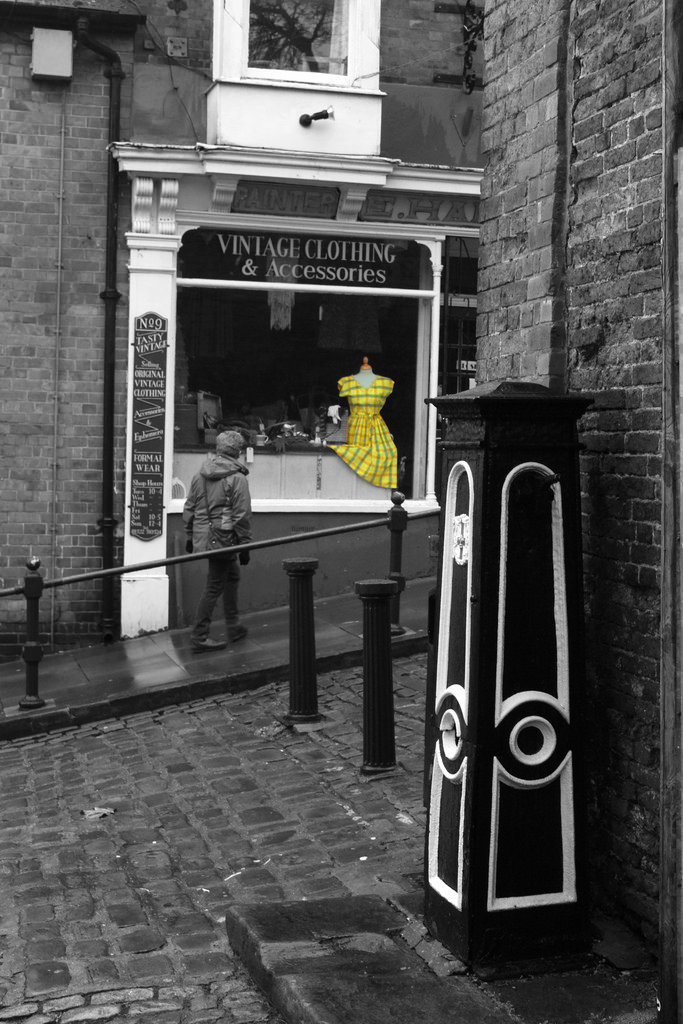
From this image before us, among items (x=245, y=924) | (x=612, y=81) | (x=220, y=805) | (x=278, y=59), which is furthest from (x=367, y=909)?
(x=278, y=59)

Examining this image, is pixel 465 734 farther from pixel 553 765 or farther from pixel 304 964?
pixel 304 964

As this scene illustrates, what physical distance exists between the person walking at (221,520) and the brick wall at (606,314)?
→ 19.0 feet

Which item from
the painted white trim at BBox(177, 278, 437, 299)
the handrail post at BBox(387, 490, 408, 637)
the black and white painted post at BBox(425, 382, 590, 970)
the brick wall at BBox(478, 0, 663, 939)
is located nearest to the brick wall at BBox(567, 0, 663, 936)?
the brick wall at BBox(478, 0, 663, 939)

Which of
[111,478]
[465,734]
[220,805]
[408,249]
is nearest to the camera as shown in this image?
[465,734]

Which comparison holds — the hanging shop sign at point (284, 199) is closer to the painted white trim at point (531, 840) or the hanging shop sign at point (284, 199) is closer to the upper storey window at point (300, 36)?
the upper storey window at point (300, 36)

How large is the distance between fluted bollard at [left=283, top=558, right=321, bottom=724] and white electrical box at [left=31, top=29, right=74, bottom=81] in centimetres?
604

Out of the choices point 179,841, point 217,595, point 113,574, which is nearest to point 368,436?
point 217,595

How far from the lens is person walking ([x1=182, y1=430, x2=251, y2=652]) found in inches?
413

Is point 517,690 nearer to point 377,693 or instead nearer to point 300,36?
point 377,693

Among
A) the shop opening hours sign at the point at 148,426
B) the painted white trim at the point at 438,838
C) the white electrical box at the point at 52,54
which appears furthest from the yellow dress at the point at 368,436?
the painted white trim at the point at 438,838

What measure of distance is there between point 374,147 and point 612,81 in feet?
26.1

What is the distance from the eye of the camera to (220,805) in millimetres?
6562

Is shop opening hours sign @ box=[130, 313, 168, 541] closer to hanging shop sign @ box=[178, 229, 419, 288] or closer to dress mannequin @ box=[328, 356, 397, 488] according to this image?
hanging shop sign @ box=[178, 229, 419, 288]

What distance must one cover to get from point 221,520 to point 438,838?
6.59 m
